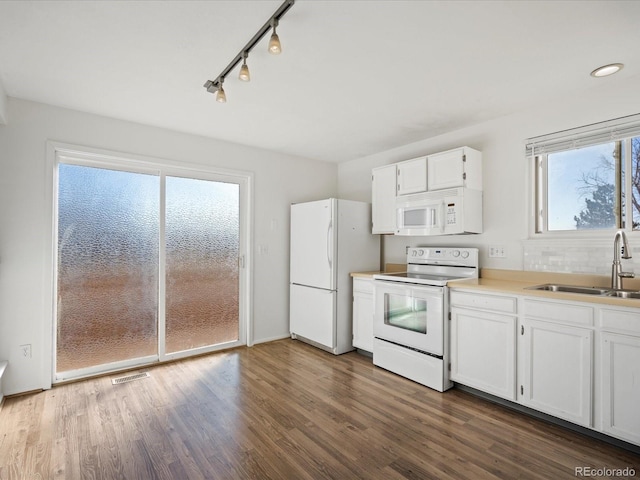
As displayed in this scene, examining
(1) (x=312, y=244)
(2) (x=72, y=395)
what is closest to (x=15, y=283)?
(2) (x=72, y=395)

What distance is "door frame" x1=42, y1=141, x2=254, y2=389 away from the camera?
2865 mm

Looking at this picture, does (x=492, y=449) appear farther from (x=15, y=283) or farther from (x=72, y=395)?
(x=15, y=283)

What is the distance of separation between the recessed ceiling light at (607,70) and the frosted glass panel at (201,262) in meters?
3.44

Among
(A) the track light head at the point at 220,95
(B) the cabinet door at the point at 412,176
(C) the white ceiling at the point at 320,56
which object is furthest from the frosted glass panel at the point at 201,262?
(B) the cabinet door at the point at 412,176

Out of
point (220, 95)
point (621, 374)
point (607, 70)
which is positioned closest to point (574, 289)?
point (621, 374)

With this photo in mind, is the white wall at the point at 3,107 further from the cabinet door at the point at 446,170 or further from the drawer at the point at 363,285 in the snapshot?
the cabinet door at the point at 446,170

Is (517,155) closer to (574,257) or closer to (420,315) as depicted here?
(574,257)

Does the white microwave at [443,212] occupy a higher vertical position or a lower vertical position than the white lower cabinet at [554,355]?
higher

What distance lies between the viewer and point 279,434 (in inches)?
86.1

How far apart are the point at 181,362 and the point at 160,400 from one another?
886 mm

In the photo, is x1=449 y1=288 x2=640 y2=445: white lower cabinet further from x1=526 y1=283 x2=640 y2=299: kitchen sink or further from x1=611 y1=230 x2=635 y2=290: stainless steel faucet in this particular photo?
x1=611 y1=230 x2=635 y2=290: stainless steel faucet

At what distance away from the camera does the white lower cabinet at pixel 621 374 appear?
6.28 feet

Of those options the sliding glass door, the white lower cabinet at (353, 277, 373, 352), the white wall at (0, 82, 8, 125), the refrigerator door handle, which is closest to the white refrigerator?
the refrigerator door handle

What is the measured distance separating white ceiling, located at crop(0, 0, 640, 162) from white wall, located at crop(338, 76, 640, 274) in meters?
0.12
